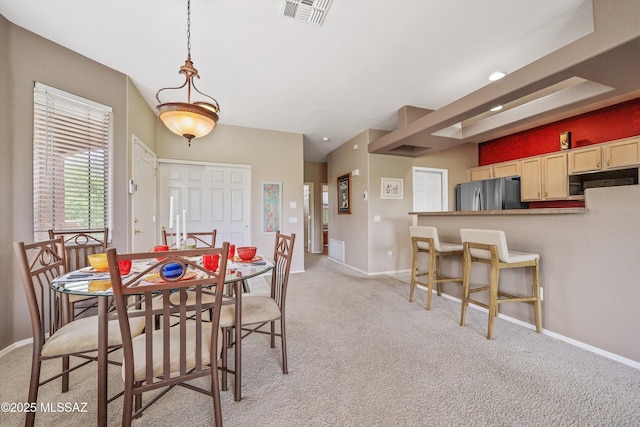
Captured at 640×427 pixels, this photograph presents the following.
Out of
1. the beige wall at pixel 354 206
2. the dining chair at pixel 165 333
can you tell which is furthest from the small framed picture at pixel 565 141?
the dining chair at pixel 165 333

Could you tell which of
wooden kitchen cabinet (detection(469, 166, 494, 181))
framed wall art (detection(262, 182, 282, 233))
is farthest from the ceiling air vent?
wooden kitchen cabinet (detection(469, 166, 494, 181))

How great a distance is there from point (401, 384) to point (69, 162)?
341 cm

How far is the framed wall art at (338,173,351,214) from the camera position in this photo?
5422mm

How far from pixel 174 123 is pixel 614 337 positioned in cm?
371

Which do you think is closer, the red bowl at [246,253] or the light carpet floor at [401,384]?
the light carpet floor at [401,384]

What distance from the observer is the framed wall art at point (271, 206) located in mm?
4712

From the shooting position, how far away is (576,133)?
13.1 ft

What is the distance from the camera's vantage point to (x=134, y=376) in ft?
3.56

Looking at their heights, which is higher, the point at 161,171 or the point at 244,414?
the point at 161,171

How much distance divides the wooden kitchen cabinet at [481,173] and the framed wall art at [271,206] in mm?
4084

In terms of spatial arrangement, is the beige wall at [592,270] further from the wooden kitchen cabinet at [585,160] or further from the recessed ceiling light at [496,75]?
the wooden kitchen cabinet at [585,160]

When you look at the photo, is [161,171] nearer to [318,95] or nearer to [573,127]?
[318,95]

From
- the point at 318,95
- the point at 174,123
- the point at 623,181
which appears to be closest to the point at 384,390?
the point at 174,123

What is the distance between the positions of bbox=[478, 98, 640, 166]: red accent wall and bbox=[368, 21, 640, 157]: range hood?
0.13 m
